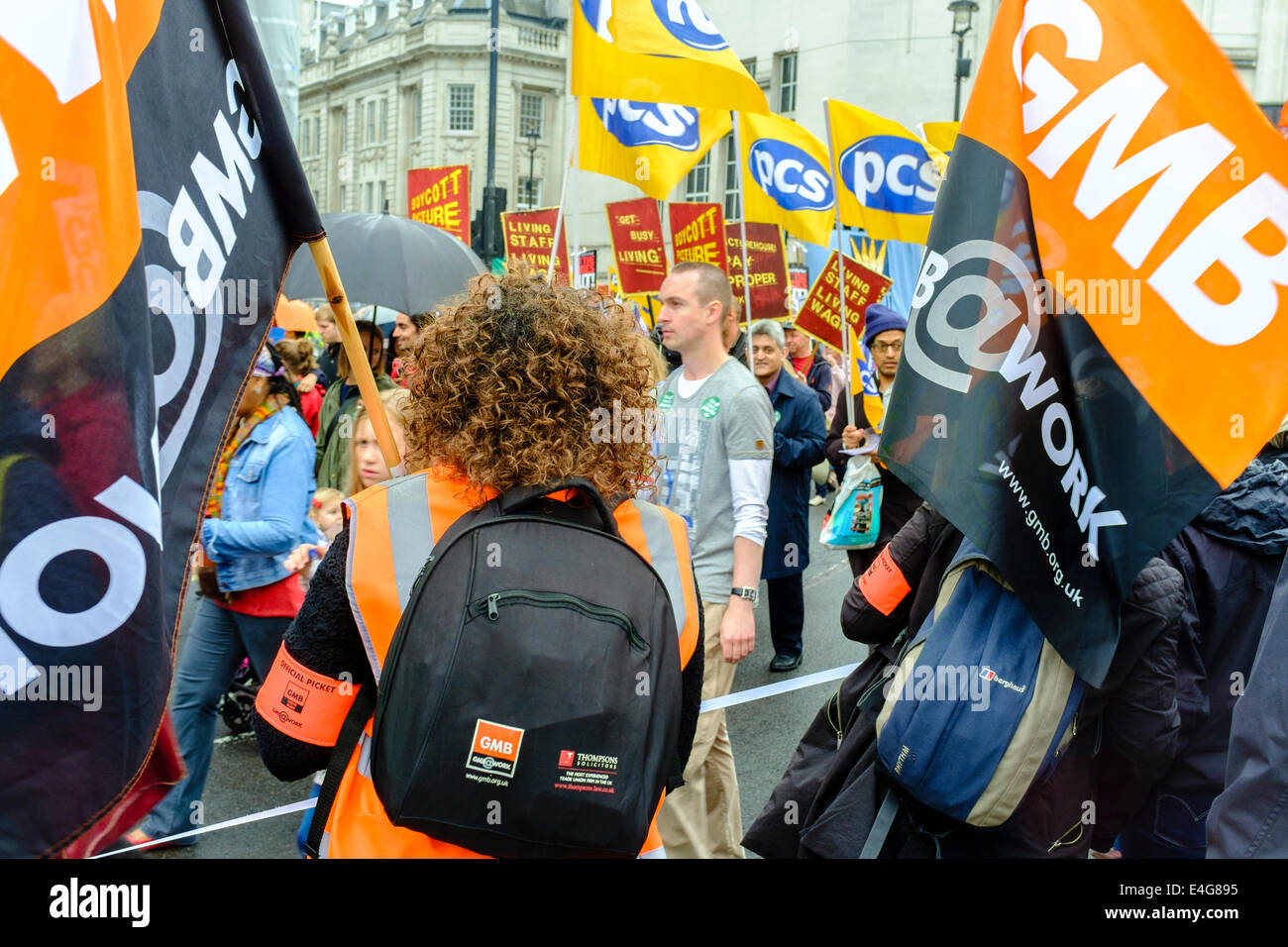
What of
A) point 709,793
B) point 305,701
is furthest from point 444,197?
point 305,701

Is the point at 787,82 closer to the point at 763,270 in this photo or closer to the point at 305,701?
the point at 763,270

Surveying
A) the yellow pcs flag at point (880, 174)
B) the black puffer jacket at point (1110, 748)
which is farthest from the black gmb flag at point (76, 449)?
the yellow pcs flag at point (880, 174)

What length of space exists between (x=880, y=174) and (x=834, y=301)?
119cm

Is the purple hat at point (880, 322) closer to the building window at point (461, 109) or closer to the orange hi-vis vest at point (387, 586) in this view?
the orange hi-vis vest at point (387, 586)

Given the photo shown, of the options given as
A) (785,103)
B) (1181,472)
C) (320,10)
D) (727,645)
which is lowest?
(727,645)

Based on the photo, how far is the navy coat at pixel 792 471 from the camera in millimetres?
6707

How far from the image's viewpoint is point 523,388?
1897 millimetres

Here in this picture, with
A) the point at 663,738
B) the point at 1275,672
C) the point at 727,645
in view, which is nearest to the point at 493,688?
the point at 663,738

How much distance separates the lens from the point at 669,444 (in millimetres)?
4117

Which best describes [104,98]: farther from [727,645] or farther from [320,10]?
[320,10]

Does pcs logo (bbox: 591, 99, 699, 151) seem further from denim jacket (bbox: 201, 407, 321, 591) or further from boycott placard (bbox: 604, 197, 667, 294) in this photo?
boycott placard (bbox: 604, 197, 667, 294)

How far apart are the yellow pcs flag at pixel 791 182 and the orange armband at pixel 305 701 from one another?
746cm

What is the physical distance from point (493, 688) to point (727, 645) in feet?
7.12
